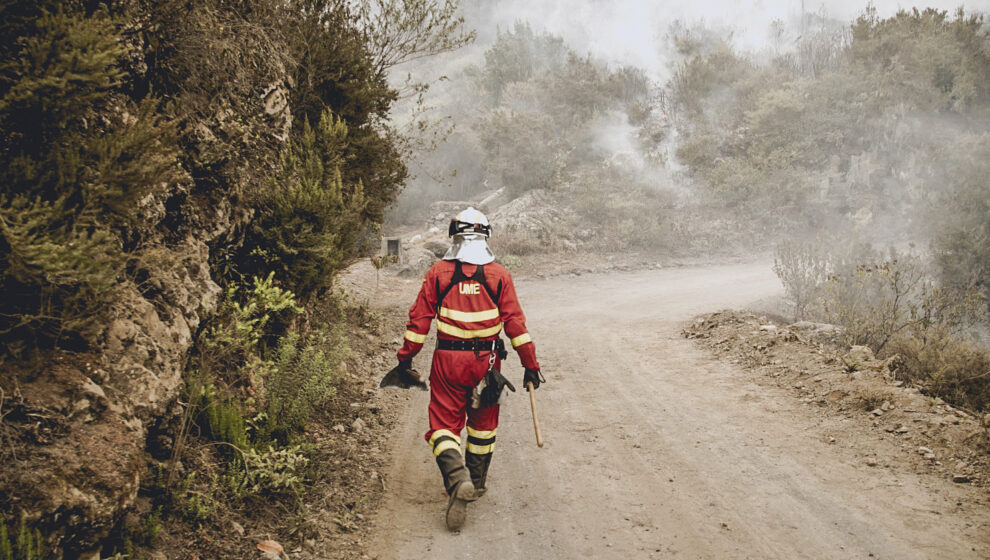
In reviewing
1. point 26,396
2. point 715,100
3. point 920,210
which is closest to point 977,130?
point 920,210

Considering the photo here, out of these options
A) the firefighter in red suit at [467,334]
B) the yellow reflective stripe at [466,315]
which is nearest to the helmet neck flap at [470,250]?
the firefighter in red suit at [467,334]

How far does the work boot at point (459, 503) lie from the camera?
4129 millimetres

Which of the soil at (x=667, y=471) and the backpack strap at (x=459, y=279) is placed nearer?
the soil at (x=667, y=471)

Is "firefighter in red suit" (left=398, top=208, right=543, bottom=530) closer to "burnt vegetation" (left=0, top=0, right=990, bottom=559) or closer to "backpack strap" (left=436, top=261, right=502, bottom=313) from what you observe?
"backpack strap" (left=436, top=261, right=502, bottom=313)

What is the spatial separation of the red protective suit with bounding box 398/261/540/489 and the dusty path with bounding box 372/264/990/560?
59cm

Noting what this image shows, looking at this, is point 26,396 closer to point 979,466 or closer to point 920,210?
point 979,466

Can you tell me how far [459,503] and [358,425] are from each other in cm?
204

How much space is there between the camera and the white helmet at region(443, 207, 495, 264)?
182 inches

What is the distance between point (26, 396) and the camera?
110 inches

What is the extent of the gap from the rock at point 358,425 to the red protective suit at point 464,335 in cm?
153

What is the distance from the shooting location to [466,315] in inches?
179

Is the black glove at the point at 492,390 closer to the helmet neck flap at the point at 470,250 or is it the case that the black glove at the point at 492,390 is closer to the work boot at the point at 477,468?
the work boot at the point at 477,468

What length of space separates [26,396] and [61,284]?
54cm

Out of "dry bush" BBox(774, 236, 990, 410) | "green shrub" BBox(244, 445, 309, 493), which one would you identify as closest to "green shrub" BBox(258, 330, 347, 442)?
"green shrub" BBox(244, 445, 309, 493)
